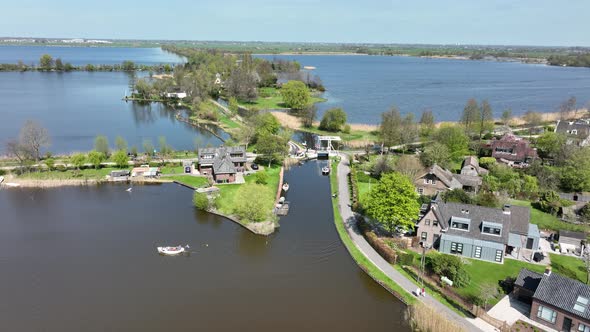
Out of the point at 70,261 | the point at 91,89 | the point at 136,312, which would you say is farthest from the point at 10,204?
the point at 91,89

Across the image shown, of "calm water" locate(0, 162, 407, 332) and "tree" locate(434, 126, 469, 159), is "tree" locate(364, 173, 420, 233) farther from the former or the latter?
"tree" locate(434, 126, 469, 159)

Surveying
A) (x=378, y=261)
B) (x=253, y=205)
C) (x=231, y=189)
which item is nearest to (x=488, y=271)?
(x=378, y=261)

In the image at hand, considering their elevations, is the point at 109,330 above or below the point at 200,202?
below

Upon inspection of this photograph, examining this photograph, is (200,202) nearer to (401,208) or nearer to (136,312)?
(136,312)

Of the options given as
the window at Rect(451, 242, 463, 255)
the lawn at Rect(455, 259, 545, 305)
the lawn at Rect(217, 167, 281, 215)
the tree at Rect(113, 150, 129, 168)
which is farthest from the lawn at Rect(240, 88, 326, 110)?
the lawn at Rect(455, 259, 545, 305)

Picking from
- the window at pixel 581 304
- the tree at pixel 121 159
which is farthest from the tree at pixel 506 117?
the tree at pixel 121 159

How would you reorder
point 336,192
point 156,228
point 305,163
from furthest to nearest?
point 305,163, point 336,192, point 156,228
